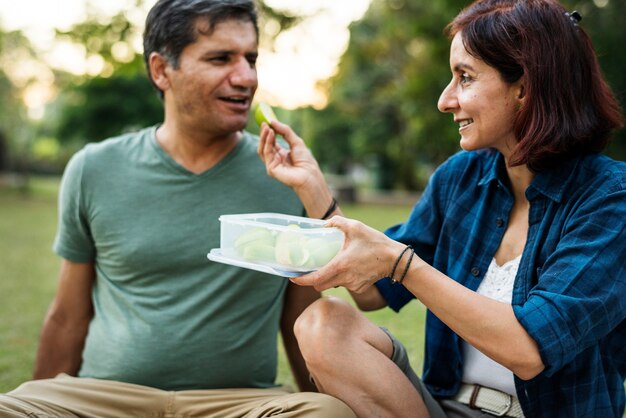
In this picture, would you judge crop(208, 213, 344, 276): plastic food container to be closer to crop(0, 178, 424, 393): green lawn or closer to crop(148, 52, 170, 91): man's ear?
crop(148, 52, 170, 91): man's ear

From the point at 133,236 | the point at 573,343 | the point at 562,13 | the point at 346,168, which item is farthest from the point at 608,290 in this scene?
the point at 346,168

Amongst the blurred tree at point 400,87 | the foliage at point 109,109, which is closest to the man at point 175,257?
the blurred tree at point 400,87

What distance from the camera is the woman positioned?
1.77 m

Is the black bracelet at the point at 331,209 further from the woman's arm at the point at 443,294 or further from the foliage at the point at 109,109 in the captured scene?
the foliage at the point at 109,109

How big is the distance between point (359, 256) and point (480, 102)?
620 mm

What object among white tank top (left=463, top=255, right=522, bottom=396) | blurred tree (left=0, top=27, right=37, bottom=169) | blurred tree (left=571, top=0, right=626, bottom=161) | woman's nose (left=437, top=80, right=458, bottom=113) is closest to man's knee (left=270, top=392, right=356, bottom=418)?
white tank top (left=463, top=255, right=522, bottom=396)

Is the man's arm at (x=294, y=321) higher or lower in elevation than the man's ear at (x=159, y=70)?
lower

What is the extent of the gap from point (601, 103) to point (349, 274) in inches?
35.7

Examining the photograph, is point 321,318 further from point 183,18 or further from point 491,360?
point 183,18

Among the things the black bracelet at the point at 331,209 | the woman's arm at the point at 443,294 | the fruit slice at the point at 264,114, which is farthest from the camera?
the fruit slice at the point at 264,114

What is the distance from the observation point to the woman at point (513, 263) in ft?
5.80

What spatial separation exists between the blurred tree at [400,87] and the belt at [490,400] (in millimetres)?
9929

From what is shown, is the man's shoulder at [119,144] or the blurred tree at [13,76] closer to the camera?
the man's shoulder at [119,144]

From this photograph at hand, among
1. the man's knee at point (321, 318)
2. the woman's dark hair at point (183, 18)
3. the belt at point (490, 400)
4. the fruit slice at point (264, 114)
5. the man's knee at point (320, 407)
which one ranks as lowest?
the belt at point (490, 400)
